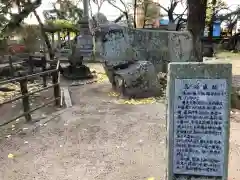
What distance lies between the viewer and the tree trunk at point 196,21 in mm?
10641

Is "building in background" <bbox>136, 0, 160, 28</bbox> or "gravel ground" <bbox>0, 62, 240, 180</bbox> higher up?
"building in background" <bbox>136, 0, 160, 28</bbox>

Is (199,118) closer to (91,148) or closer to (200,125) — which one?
(200,125)

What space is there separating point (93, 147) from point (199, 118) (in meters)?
2.60

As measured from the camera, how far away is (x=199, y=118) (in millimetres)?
3084

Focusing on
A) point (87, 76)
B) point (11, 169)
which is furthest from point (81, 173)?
point (87, 76)

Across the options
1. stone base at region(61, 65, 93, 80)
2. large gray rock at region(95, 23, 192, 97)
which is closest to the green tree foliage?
stone base at region(61, 65, 93, 80)

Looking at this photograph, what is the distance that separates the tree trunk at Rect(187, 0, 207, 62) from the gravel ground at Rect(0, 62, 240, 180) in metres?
4.24

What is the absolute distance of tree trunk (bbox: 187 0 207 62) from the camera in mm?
10641

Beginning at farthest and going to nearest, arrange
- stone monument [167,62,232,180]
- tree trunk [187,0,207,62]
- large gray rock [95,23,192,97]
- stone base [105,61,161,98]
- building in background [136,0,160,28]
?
building in background [136,0,160,28]
large gray rock [95,23,192,97]
tree trunk [187,0,207,62]
stone base [105,61,161,98]
stone monument [167,62,232,180]

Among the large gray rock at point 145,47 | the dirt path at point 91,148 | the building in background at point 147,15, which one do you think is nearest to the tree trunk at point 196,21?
the large gray rock at point 145,47

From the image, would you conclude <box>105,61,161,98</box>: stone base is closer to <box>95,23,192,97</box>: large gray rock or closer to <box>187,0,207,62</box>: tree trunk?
<box>95,23,192,97</box>: large gray rock

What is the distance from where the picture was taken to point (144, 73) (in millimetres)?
9258

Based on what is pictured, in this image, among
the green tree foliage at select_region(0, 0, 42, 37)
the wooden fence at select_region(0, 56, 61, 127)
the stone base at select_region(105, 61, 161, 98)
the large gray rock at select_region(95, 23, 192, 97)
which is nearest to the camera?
the wooden fence at select_region(0, 56, 61, 127)

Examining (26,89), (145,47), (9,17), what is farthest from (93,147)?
(9,17)
